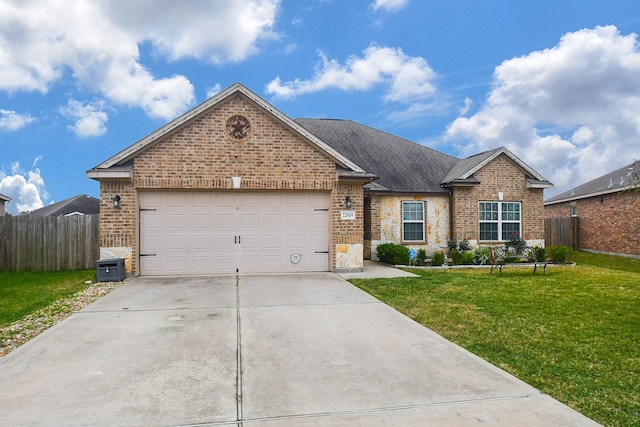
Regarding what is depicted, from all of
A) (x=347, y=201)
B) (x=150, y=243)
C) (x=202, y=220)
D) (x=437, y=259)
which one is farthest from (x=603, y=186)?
(x=150, y=243)

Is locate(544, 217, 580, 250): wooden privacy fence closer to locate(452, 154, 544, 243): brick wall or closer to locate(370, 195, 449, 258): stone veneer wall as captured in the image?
locate(452, 154, 544, 243): brick wall

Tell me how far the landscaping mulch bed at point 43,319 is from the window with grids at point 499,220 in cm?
1408

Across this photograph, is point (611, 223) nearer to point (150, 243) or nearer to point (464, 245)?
point (464, 245)

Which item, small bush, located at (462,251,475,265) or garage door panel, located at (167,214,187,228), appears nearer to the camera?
garage door panel, located at (167,214,187,228)

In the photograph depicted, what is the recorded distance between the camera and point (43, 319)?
7.16 meters

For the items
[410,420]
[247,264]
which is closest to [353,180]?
[247,264]

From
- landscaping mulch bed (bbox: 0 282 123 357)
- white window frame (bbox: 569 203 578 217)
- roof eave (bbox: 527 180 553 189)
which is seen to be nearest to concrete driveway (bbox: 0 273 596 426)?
landscaping mulch bed (bbox: 0 282 123 357)

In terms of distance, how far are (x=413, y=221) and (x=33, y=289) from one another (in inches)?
516

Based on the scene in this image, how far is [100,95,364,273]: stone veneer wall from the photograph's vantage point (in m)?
11.7

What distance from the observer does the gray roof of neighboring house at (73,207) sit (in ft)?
78.0

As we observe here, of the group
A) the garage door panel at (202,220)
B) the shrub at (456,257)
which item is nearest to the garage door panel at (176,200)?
the garage door panel at (202,220)

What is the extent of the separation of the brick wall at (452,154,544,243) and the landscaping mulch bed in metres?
13.1

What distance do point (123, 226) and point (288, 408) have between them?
963 centimetres

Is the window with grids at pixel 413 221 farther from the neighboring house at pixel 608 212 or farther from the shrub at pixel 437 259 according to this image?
the neighboring house at pixel 608 212
